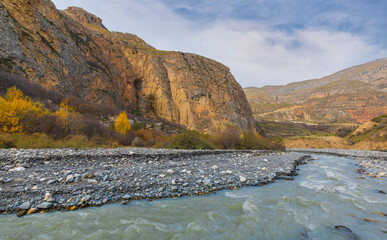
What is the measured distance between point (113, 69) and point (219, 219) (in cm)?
4037

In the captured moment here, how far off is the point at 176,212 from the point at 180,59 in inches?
1713

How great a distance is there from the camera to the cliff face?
78.7 feet

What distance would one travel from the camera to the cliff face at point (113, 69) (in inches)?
945

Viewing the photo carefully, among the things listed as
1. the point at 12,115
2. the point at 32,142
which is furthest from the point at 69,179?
the point at 12,115

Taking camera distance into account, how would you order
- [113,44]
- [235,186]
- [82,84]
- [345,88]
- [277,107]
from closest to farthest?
[235,186] < [82,84] < [113,44] < [277,107] < [345,88]

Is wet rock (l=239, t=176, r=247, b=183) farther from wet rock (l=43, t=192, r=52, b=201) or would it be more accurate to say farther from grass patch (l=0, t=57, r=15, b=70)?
grass patch (l=0, t=57, r=15, b=70)

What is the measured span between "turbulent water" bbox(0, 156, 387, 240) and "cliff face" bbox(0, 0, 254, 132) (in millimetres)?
26057

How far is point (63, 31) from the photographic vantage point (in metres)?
30.8

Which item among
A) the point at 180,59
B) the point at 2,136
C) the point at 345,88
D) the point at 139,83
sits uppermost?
the point at 345,88

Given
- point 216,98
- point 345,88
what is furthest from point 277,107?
point 216,98

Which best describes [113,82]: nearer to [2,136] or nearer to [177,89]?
[177,89]

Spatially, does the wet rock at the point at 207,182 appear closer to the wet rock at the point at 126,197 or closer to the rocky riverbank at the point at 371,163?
the wet rock at the point at 126,197

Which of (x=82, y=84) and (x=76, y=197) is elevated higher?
(x=82, y=84)

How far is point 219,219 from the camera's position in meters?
4.80
